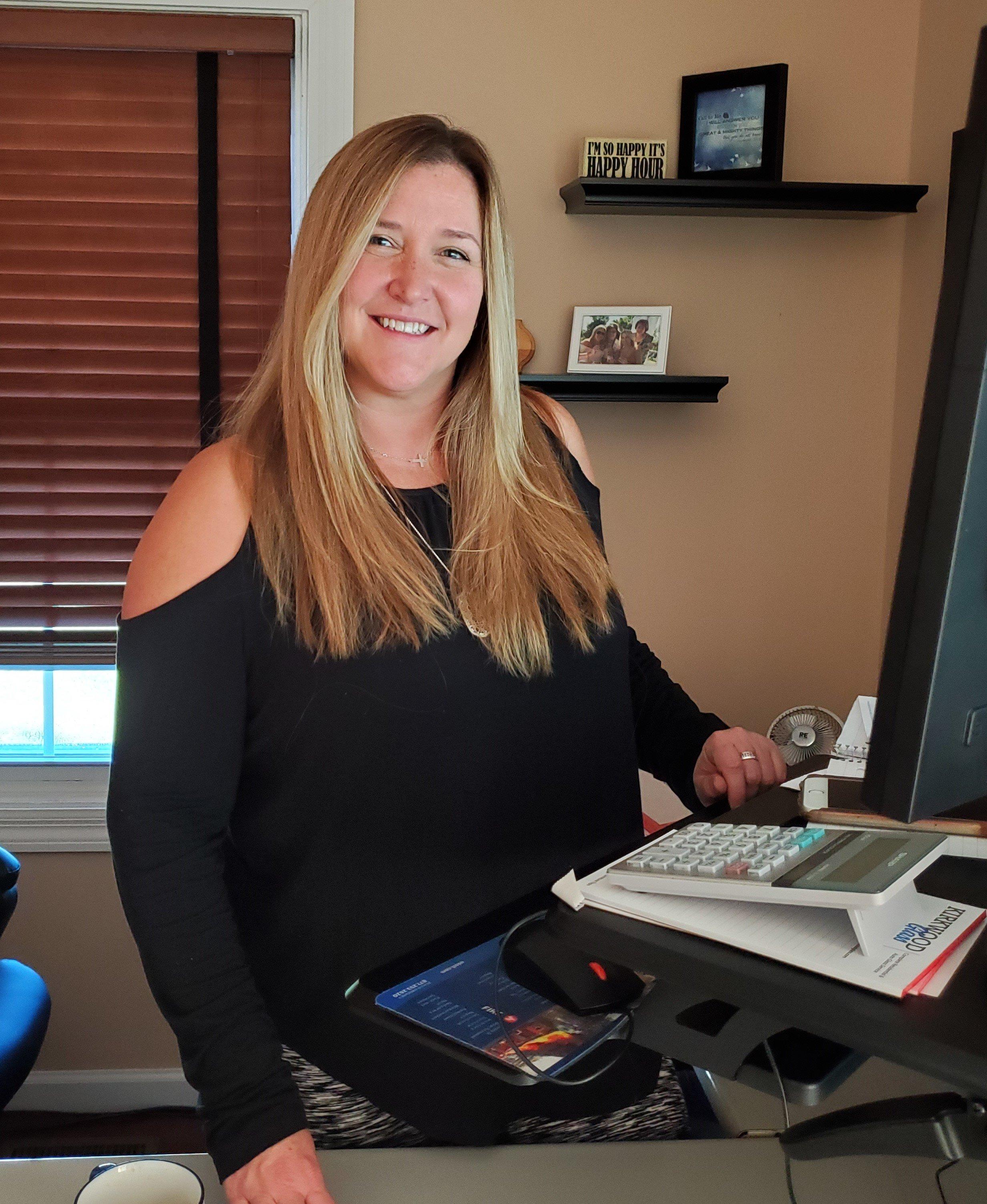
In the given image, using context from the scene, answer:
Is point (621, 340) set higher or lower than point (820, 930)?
higher

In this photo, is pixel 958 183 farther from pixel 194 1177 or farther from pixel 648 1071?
pixel 648 1071

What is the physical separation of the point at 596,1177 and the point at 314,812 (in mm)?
426

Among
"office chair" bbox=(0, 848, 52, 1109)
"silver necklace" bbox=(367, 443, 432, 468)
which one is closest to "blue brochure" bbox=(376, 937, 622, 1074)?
"silver necklace" bbox=(367, 443, 432, 468)

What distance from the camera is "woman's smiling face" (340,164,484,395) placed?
1.22 metres

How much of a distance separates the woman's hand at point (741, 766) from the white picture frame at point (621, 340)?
1.50 m

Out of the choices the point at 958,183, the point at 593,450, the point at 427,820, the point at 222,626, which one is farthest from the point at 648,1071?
the point at 593,450

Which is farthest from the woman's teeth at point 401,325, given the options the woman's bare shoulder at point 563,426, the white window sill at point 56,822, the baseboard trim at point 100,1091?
the baseboard trim at point 100,1091

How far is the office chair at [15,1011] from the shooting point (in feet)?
6.40

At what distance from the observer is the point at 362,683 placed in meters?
1.09

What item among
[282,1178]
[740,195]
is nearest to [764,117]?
[740,195]

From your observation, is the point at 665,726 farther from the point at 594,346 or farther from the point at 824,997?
the point at 594,346

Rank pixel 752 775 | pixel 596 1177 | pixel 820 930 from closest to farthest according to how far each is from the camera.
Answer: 1. pixel 820 930
2. pixel 596 1177
3. pixel 752 775

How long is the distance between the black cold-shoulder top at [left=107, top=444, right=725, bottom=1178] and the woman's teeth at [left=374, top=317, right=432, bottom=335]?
7.9 inches

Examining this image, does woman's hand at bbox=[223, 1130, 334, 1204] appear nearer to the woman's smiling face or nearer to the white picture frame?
the woman's smiling face
